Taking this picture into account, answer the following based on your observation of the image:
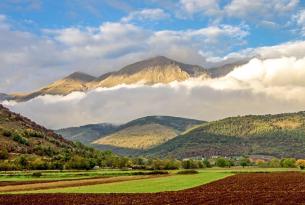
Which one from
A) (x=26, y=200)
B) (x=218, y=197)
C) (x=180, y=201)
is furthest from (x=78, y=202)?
(x=218, y=197)

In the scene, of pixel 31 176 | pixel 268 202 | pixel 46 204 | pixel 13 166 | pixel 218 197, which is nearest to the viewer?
pixel 268 202

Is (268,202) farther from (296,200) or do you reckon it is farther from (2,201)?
(2,201)

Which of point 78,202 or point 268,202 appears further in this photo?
point 78,202

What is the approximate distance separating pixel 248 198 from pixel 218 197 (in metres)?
4.25

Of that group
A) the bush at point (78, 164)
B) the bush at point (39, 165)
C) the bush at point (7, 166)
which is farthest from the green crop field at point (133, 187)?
the bush at point (78, 164)

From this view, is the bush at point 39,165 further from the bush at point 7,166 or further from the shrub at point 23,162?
the bush at point 7,166

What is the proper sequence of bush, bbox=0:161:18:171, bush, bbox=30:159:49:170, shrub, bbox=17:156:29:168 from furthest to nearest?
shrub, bbox=17:156:29:168 < bush, bbox=30:159:49:170 < bush, bbox=0:161:18:171

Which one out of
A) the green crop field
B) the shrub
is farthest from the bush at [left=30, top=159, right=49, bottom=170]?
the green crop field

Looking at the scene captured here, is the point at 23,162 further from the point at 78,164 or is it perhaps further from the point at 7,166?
the point at 78,164

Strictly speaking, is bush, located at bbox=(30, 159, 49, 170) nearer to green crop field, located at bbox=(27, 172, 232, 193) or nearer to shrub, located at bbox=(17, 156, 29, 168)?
shrub, located at bbox=(17, 156, 29, 168)

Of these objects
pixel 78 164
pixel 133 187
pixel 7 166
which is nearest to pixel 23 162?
pixel 7 166

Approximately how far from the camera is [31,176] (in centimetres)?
13662

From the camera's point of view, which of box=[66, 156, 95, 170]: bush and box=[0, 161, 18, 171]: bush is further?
box=[66, 156, 95, 170]: bush

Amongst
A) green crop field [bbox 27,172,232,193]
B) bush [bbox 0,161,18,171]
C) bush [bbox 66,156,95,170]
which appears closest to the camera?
green crop field [bbox 27,172,232,193]
